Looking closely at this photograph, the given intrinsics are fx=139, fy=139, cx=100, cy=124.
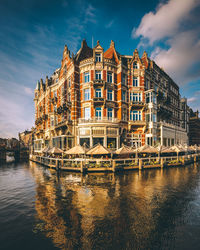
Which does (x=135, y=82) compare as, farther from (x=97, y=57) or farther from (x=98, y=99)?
(x=98, y=99)

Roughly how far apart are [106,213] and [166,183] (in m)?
8.76

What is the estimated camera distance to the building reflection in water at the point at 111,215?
19.5 ft

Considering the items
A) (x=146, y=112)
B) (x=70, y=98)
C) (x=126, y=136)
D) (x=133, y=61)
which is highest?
(x=133, y=61)

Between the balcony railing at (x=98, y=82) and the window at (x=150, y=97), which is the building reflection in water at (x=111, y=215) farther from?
the window at (x=150, y=97)

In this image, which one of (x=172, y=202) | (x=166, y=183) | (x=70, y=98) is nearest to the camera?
(x=172, y=202)

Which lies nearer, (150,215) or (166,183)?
(150,215)

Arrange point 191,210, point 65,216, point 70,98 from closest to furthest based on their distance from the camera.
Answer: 1. point 65,216
2. point 191,210
3. point 70,98

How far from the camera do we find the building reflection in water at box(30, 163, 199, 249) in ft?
19.5

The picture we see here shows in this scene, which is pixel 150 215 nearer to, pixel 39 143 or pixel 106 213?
pixel 106 213

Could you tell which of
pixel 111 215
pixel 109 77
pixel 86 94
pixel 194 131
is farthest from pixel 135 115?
pixel 194 131


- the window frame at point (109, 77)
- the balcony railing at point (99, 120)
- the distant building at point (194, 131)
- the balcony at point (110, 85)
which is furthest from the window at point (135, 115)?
the distant building at point (194, 131)

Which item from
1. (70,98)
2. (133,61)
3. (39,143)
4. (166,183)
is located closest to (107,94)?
(70,98)

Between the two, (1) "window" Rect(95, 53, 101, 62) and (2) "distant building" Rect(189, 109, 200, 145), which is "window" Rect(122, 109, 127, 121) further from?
(2) "distant building" Rect(189, 109, 200, 145)

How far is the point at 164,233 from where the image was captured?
641cm
